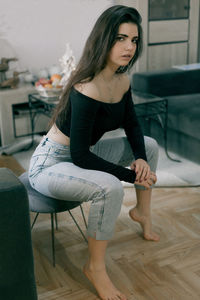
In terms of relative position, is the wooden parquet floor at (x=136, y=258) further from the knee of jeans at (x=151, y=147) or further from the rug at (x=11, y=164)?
the rug at (x=11, y=164)

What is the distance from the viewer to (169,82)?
3066 mm

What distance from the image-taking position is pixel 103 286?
144cm

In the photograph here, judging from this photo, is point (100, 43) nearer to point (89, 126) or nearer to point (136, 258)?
point (89, 126)

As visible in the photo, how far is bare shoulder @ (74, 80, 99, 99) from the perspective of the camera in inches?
56.3

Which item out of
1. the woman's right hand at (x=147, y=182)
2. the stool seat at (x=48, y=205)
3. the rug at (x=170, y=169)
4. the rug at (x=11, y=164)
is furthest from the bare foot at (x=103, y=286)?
the rug at (x=11, y=164)

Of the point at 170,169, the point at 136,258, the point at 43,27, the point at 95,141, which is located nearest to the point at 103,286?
the point at 136,258

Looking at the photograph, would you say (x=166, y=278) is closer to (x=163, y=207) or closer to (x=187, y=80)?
(x=163, y=207)

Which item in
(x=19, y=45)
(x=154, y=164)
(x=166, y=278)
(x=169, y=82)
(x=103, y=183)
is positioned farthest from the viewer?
(x=19, y=45)

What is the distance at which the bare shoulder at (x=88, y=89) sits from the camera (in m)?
1.43

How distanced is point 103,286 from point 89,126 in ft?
1.93

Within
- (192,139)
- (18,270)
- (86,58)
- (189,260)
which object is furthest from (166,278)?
(192,139)

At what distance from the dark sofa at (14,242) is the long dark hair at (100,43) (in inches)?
17.9

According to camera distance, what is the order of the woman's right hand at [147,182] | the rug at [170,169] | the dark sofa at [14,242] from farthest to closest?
the rug at [170,169] < the woman's right hand at [147,182] < the dark sofa at [14,242]

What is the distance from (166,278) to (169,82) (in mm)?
1858
